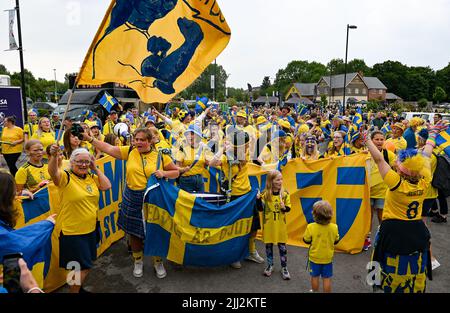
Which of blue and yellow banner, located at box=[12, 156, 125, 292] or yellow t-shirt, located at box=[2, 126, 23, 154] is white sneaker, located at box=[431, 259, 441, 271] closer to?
blue and yellow banner, located at box=[12, 156, 125, 292]

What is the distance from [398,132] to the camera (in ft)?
21.6

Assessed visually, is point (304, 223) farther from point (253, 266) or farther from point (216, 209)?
point (216, 209)

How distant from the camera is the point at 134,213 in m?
4.52

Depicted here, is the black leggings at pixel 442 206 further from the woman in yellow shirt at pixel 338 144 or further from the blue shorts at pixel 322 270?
the blue shorts at pixel 322 270

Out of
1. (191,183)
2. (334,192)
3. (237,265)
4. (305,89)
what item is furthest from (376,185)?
(305,89)

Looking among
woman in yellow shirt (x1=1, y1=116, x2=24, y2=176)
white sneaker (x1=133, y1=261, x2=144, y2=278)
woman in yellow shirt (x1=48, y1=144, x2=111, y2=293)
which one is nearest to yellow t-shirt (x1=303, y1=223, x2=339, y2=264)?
white sneaker (x1=133, y1=261, x2=144, y2=278)

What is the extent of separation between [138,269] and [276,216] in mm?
2012

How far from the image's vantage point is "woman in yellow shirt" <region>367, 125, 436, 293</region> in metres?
3.21

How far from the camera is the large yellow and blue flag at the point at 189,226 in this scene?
443cm

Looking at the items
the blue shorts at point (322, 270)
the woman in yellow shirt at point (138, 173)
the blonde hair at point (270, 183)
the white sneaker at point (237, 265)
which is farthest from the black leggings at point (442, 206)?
the woman in yellow shirt at point (138, 173)

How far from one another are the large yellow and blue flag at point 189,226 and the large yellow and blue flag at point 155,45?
4.36 feet
